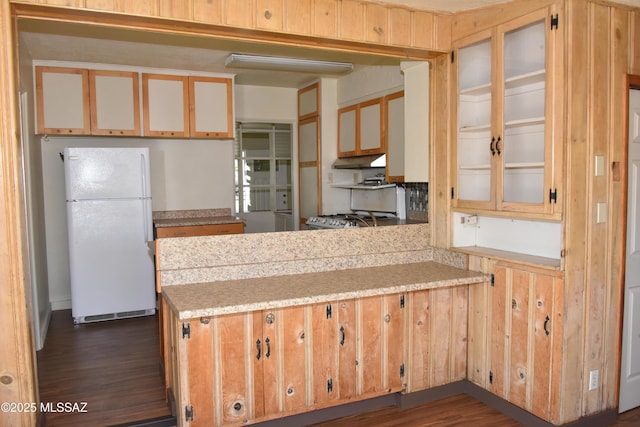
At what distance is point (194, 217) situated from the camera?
5535 mm

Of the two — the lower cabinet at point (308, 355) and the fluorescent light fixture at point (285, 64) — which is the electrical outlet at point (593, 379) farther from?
the fluorescent light fixture at point (285, 64)

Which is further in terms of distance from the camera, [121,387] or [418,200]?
[418,200]

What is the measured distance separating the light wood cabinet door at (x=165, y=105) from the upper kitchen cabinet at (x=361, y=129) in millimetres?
1659

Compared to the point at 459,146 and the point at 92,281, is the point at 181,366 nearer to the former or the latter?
the point at 459,146

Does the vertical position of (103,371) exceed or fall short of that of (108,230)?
it falls short

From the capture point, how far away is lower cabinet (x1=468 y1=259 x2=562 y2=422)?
2676mm

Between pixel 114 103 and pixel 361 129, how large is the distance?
8.01 ft

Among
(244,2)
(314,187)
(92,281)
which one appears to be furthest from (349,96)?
(92,281)

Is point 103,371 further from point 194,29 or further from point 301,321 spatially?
point 194,29

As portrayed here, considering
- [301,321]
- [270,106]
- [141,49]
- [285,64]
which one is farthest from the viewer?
[270,106]

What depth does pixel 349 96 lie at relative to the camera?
5281mm

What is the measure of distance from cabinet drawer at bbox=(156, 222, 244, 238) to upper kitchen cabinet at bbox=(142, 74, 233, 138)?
967mm

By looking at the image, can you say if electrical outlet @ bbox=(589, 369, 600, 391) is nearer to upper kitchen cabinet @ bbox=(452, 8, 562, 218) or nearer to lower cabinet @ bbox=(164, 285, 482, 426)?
lower cabinet @ bbox=(164, 285, 482, 426)

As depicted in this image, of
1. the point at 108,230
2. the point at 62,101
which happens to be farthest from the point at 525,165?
the point at 62,101
